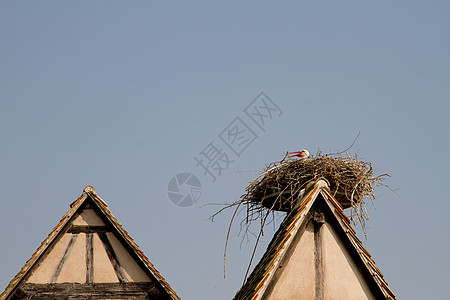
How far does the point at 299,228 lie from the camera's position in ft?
25.6

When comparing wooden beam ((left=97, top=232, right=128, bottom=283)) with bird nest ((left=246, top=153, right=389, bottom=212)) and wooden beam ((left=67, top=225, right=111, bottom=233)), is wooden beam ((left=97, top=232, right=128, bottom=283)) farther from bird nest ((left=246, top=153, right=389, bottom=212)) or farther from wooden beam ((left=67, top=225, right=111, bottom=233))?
bird nest ((left=246, top=153, right=389, bottom=212))

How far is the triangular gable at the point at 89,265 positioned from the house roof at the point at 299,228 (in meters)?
2.27

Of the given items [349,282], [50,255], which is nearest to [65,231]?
[50,255]

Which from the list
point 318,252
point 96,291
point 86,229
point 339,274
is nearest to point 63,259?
point 86,229

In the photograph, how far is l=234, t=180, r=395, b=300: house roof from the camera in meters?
7.45

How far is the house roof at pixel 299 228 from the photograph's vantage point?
7.45 metres

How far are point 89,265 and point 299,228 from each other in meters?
3.43

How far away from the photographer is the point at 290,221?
785cm

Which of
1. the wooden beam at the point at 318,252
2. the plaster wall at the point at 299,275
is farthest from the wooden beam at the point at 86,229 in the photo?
the wooden beam at the point at 318,252

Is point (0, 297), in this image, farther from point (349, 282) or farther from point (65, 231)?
point (349, 282)

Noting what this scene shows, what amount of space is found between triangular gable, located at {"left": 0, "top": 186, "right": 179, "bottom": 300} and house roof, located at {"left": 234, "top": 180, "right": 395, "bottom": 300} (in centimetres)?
227

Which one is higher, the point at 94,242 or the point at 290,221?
the point at 94,242

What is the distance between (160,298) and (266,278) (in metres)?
2.54

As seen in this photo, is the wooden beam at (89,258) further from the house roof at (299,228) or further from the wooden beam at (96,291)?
the house roof at (299,228)
